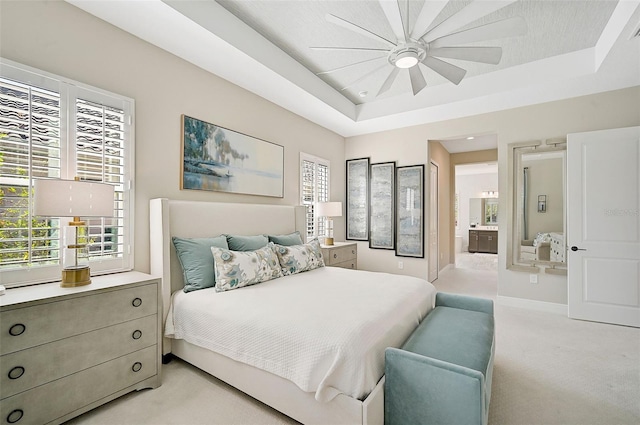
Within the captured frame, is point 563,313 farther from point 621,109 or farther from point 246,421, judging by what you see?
point 246,421

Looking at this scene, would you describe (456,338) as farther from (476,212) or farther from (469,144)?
(476,212)

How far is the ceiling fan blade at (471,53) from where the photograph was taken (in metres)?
2.18

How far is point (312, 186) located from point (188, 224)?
2.33 m

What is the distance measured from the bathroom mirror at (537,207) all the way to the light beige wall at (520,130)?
0.10 meters

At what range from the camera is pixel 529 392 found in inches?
82.0

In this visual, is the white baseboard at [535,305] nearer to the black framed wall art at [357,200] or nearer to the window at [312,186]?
the black framed wall art at [357,200]

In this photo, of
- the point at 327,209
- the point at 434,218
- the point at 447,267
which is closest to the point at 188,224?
the point at 327,209

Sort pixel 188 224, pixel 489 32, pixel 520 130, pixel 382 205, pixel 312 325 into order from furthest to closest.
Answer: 1. pixel 382 205
2. pixel 520 130
3. pixel 188 224
4. pixel 489 32
5. pixel 312 325

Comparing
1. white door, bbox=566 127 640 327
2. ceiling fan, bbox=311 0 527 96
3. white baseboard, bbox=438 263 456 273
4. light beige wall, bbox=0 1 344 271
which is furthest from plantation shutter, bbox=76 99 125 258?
Answer: white baseboard, bbox=438 263 456 273

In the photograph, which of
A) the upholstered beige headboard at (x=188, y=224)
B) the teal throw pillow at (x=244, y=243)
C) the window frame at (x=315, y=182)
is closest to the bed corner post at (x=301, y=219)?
the window frame at (x=315, y=182)

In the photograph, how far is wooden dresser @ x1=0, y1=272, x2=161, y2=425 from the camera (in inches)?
60.3

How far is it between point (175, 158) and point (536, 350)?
152 inches

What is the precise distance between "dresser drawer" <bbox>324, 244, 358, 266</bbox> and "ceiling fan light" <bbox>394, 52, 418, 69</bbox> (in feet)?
8.50

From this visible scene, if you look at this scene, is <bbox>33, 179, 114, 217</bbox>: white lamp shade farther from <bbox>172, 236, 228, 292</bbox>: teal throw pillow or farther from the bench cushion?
the bench cushion
